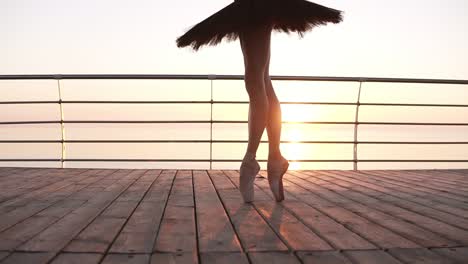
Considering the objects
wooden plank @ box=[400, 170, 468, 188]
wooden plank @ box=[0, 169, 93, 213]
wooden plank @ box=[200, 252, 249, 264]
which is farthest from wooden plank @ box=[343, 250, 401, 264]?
wooden plank @ box=[400, 170, 468, 188]

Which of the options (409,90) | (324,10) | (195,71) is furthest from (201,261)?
(409,90)

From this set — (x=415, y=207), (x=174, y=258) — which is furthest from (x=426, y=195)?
(x=174, y=258)

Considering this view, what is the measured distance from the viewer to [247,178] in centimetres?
216

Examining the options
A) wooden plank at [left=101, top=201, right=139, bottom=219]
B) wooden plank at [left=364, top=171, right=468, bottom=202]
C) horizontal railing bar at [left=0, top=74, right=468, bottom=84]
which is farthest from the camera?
horizontal railing bar at [left=0, top=74, right=468, bottom=84]

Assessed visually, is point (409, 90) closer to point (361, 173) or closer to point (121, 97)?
point (361, 173)

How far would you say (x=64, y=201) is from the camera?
2145mm

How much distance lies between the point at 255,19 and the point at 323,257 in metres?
1.25

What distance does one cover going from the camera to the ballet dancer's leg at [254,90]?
83.4 inches

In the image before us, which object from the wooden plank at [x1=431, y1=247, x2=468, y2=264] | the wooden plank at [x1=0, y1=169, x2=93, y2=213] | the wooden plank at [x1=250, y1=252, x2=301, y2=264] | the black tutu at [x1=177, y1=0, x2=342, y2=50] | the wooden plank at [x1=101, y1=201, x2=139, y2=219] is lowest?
the wooden plank at [x1=0, y1=169, x2=93, y2=213]

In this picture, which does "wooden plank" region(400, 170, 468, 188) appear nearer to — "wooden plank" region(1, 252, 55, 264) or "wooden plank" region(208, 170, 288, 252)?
"wooden plank" region(208, 170, 288, 252)

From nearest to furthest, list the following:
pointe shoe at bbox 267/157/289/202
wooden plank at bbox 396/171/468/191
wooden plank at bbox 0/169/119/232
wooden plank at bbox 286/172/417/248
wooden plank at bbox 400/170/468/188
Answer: wooden plank at bbox 286/172/417/248
wooden plank at bbox 0/169/119/232
pointe shoe at bbox 267/157/289/202
wooden plank at bbox 396/171/468/191
wooden plank at bbox 400/170/468/188

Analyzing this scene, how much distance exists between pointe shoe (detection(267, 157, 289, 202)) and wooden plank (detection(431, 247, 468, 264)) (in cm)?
95

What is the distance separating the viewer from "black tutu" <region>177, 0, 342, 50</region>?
2.06m

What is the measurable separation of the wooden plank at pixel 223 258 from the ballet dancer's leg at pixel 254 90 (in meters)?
0.92
